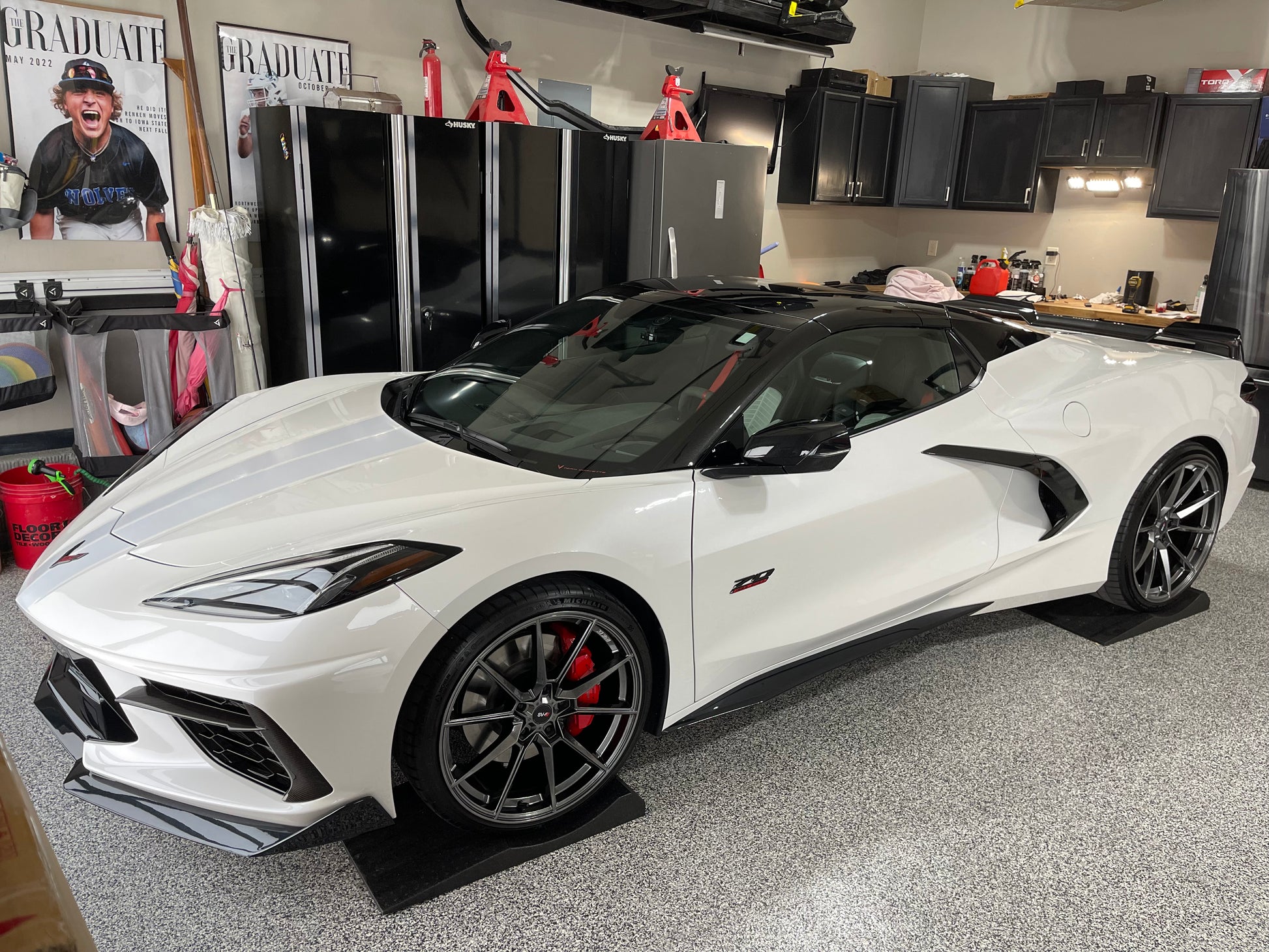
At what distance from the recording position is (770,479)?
2.00m

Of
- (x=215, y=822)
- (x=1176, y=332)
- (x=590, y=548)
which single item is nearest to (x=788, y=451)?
(x=590, y=548)

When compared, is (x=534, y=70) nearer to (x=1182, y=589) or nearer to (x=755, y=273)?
(x=755, y=273)

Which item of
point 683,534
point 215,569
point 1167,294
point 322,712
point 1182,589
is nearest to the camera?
point 322,712

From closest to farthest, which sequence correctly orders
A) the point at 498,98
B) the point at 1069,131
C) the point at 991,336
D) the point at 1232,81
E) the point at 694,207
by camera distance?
the point at 991,336 → the point at 498,98 → the point at 694,207 → the point at 1232,81 → the point at 1069,131

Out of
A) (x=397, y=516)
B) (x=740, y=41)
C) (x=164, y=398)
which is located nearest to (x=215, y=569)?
(x=397, y=516)

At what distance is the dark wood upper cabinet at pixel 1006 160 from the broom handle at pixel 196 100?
205 inches

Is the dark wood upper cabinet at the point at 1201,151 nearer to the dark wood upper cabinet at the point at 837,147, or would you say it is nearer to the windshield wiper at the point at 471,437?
the dark wood upper cabinet at the point at 837,147

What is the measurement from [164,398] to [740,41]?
4.13 metres

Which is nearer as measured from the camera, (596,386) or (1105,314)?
(596,386)

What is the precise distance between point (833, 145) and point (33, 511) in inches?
216

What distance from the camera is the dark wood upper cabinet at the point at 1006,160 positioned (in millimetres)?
6332

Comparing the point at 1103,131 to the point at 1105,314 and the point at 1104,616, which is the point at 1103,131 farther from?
the point at 1104,616

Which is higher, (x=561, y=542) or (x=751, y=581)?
(x=561, y=542)

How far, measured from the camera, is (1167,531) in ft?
9.73
